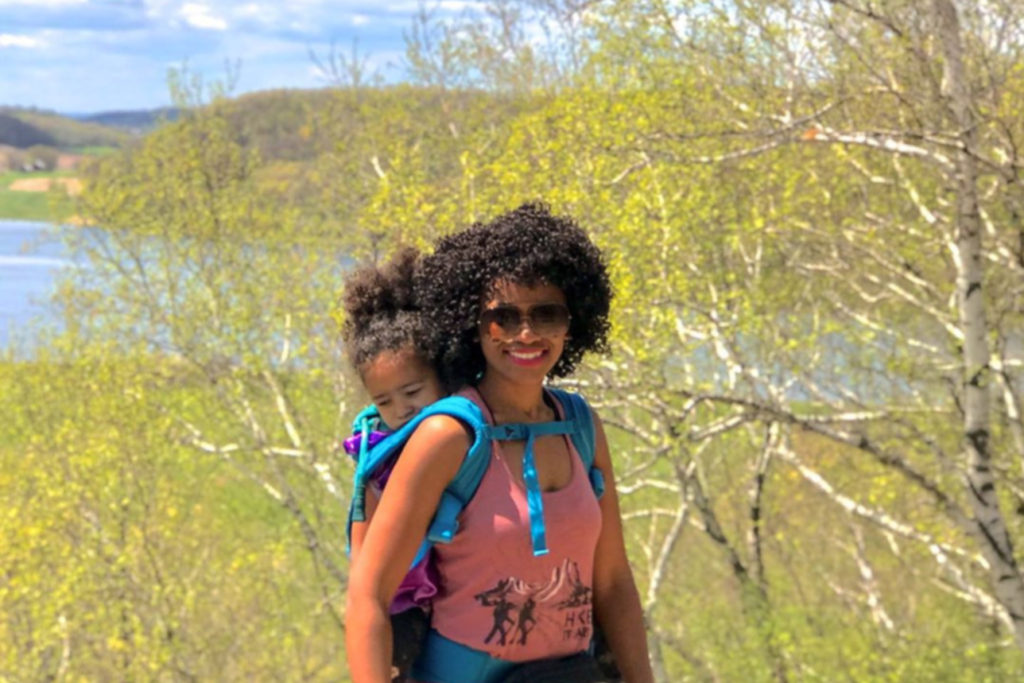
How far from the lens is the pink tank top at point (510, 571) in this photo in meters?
1.93

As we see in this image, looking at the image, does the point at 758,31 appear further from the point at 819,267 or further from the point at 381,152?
the point at 381,152

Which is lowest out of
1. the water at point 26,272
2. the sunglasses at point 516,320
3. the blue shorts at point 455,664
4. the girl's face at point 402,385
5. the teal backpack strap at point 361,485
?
the water at point 26,272

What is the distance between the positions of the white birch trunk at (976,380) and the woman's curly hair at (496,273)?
5.13 meters

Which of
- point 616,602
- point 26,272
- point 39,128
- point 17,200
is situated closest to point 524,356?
point 616,602

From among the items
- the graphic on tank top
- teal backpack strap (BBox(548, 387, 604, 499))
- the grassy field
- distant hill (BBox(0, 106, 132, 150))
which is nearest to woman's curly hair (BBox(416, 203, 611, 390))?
teal backpack strap (BBox(548, 387, 604, 499))

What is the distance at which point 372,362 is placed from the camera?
2355mm

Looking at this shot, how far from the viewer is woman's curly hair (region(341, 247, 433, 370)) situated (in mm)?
2285

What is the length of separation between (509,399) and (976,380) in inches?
244

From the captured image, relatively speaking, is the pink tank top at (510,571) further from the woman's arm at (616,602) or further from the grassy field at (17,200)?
the grassy field at (17,200)

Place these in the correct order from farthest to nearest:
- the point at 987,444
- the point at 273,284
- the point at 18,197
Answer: the point at 18,197
the point at 273,284
the point at 987,444

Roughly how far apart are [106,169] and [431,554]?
20.8 metres

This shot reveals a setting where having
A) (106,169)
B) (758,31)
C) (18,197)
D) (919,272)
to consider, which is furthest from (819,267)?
(18,197)

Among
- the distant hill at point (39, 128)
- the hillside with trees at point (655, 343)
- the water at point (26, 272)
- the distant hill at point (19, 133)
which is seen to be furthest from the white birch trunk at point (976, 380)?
the distant hill at point (19, 133)

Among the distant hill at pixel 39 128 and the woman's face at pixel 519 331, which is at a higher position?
the woman's face at pixel 519 331
